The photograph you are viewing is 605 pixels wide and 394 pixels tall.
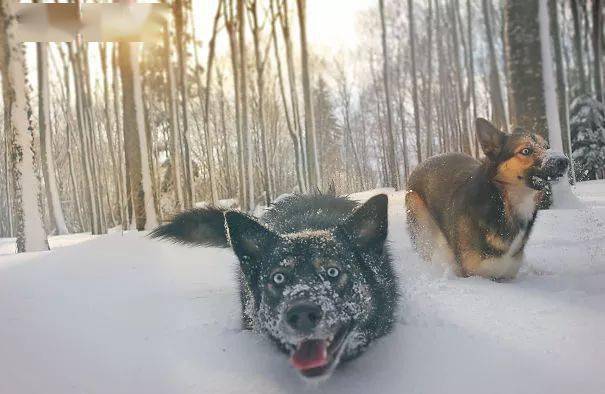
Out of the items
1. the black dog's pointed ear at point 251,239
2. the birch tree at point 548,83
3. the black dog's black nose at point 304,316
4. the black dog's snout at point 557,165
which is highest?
the birch tree at point 548,83

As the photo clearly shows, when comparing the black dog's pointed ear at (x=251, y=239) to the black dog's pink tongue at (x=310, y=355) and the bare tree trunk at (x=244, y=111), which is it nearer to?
the black dog's pink tongue at (x=310, y=355)

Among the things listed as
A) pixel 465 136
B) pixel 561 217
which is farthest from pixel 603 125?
pixel 561 217

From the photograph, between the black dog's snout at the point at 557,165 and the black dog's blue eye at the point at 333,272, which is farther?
the black dog's snout at the point at 557,165

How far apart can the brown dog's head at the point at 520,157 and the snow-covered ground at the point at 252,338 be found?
2.40 feet

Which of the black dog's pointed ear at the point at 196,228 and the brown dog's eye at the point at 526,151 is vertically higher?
the brown dog's eye at the point at 526,151

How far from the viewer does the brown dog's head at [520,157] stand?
3.28 m

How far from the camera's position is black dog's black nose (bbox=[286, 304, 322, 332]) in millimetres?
1796

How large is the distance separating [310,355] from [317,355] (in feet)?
0.09

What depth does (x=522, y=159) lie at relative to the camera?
11.5ft

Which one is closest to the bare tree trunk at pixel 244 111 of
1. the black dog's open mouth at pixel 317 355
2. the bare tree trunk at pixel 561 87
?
the bare tree trunk at pixel 561 87

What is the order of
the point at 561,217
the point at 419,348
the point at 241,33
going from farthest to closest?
1. the point at 241,33
2. the point at 561,217
3. the point at 419,348

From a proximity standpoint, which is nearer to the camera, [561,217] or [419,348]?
[419,348]

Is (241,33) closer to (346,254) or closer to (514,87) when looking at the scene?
(514,87)

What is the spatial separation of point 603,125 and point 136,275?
18.1m
